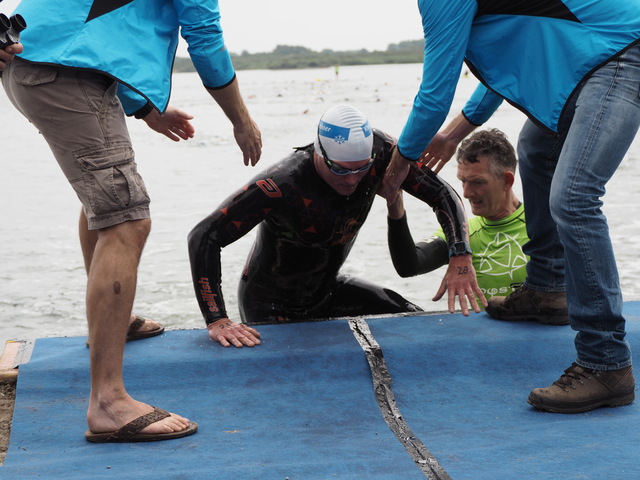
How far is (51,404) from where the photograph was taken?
3.38 m

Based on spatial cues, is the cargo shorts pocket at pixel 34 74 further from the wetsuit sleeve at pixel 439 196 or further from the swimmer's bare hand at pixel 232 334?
the wetsuit sleeve at pixel 439 196

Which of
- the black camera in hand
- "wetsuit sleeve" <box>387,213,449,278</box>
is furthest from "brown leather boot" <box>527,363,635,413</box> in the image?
the black camera in hand

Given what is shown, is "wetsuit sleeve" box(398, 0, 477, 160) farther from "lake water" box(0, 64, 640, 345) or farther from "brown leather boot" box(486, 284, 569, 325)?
"lake water" box(0, 64, 640, 345)

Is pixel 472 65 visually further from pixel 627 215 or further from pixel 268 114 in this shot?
pixel 268 114

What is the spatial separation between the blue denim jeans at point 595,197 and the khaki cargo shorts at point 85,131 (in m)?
1.66

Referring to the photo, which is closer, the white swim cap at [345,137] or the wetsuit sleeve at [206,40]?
the wetsuit sleeve at [206,40]

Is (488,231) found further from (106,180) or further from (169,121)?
(106,180)

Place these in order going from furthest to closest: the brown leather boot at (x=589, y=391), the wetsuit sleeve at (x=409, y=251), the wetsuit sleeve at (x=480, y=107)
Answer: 1. the wetsuit sleeve at (x=409, y=251)
2. the wetsuit sleeve at (x=480, y=107)
3. the brown leather boot at (x=589, y=391)

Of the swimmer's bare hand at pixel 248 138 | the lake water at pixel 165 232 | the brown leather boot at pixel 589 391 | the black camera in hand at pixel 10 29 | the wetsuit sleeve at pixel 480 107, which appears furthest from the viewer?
the lake water at pixel 165 232

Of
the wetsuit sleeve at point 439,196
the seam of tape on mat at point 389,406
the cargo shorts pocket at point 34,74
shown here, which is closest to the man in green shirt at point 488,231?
the wetsuit sleeve at point 439,196

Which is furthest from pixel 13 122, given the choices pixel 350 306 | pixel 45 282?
pixel 350 306

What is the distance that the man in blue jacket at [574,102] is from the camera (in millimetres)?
2936

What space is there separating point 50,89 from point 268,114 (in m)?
26.2

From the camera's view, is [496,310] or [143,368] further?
[496,310]
